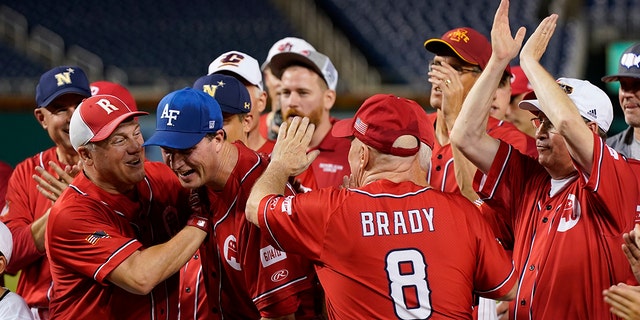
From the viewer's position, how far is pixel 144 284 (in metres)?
3.49

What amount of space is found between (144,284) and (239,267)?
1.27 ft

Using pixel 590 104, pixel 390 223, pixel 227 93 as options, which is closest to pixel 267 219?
pixel 390 223

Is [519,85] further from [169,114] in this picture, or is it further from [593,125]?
[169,114]

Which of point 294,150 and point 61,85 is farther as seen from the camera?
point 61,85

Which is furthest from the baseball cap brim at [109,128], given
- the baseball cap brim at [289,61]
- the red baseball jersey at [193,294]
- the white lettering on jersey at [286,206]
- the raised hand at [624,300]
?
the raised hand at [624,300]

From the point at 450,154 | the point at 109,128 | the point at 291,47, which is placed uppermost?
the point at 109,128

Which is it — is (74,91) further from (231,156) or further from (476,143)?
(476,143)

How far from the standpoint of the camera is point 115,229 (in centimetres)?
367

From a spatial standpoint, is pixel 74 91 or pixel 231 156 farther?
pixel 74 91

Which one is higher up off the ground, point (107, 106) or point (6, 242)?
point (107, 106)

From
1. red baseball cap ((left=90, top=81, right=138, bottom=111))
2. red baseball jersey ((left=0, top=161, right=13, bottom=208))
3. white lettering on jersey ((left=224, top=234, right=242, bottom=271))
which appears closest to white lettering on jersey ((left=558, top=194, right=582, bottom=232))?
white lettering on jersey ((left=224, top=234, right=242, bottom=271))

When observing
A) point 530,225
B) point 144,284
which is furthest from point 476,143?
point 144,284

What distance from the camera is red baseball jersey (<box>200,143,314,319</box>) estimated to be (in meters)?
3.49

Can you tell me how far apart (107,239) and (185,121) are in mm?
587
